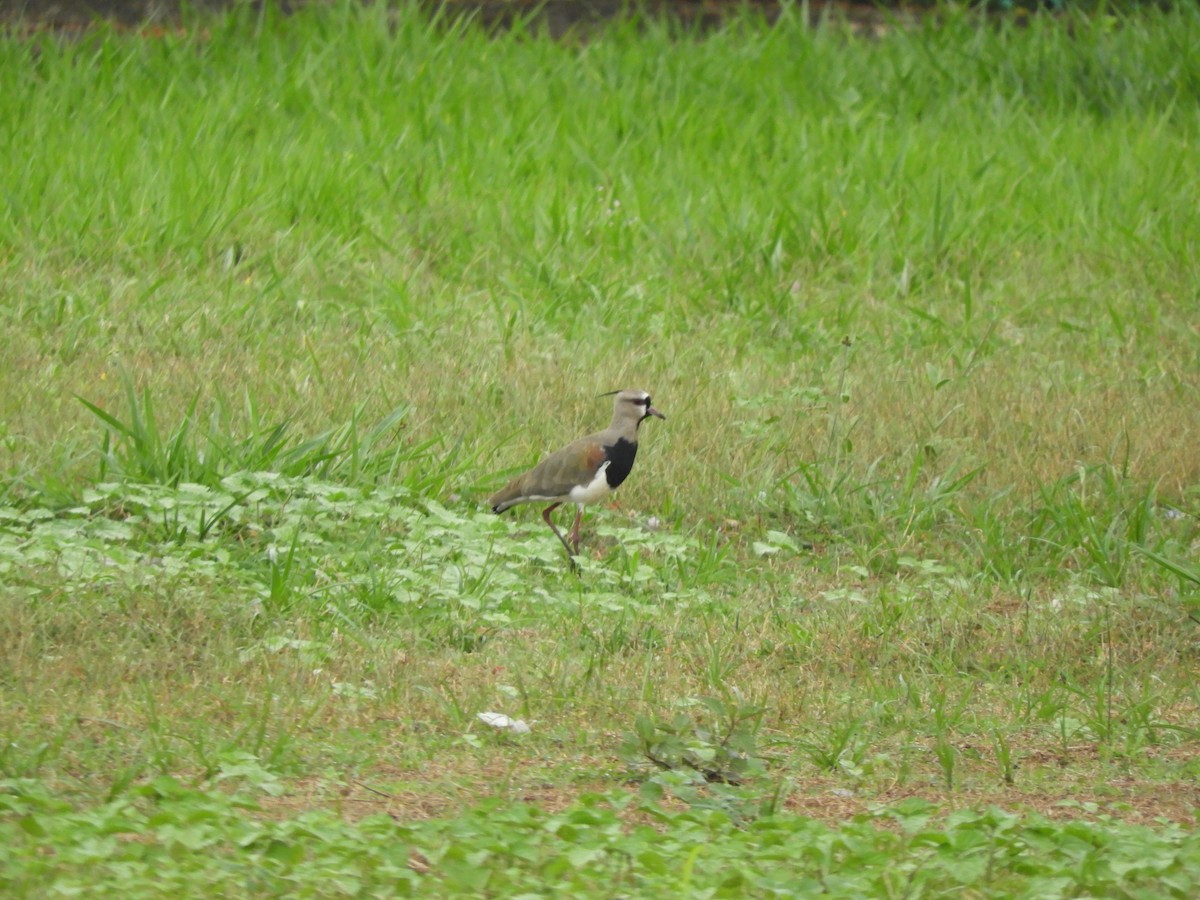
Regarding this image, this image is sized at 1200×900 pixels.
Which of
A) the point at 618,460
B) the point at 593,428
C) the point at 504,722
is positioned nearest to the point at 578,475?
the point at 618,460

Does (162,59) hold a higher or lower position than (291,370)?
higher

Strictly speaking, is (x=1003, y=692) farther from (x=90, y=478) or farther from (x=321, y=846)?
(x=90, y=478)

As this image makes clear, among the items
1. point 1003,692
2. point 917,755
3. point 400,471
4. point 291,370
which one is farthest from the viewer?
point 291,370

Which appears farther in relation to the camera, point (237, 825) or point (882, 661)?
point (882, 661)

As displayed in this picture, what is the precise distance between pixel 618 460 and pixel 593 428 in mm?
1079

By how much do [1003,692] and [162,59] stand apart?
7443mm

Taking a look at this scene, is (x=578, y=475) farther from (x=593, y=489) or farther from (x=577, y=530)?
(x=577, y=530)

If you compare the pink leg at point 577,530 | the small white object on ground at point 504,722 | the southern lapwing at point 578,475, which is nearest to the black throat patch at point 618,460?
the southern lapwing at point 578,475

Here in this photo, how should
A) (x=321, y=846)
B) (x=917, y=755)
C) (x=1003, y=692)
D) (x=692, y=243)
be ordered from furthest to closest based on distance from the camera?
(x=692, y=243), (x=1003, y=692), (x=917, y=755), (x=321, y=846)

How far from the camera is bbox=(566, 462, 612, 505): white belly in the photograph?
20.7ft

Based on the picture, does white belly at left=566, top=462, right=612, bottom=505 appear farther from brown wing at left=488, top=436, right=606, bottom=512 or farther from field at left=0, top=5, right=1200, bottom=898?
field at left=0, top=5, right=1200, bottom=898

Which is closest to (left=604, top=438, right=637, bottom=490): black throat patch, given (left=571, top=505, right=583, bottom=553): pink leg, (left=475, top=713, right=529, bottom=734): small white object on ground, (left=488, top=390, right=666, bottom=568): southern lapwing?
(left=488, top=390, right=666, bottom=568): southern lapwing

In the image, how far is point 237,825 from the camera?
12.3 ft

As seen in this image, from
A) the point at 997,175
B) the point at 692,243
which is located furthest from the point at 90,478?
the point at 997,175
